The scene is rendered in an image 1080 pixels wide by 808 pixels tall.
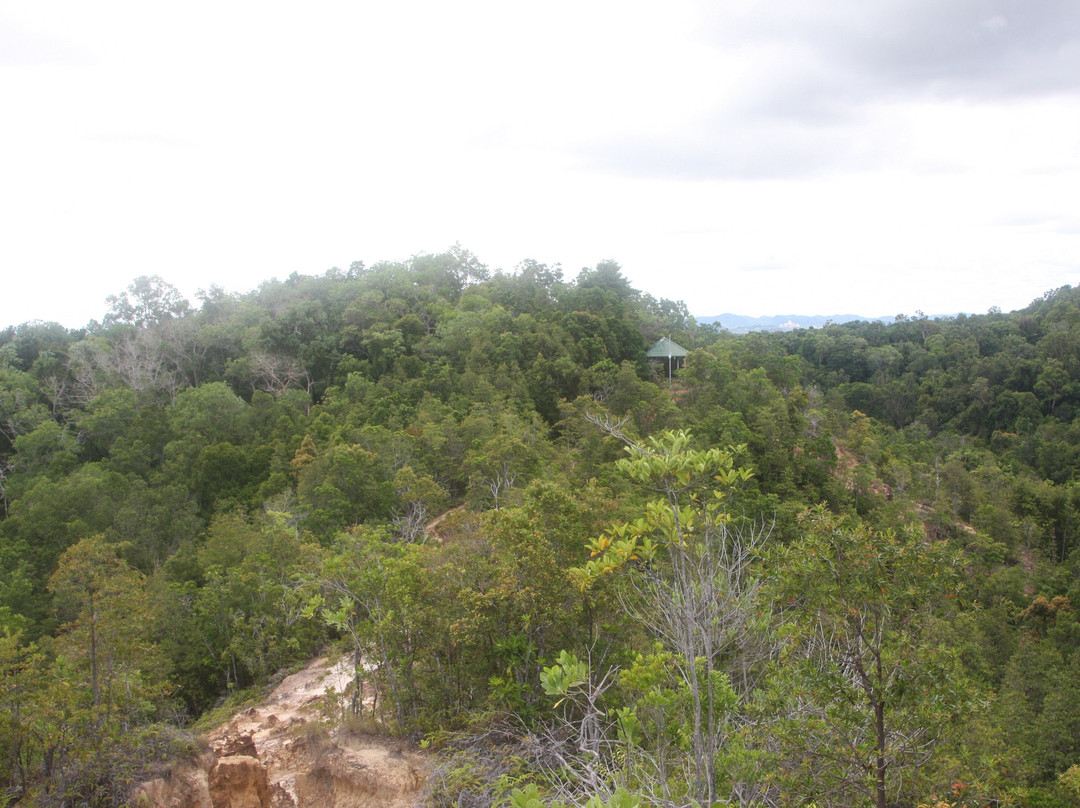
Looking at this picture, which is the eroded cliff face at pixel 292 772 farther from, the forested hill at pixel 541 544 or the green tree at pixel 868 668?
the green tree at pixel 868 668

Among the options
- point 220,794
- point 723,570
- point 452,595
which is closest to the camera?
point 723,570

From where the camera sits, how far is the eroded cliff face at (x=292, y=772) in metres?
8.09

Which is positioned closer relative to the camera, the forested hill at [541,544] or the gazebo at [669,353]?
the forested hill at [541,544]

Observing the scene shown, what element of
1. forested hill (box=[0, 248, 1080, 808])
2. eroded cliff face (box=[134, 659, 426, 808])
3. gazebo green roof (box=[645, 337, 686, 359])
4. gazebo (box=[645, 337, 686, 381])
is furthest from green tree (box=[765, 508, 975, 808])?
gazebo green roof (box=[645, 337, 686, 359])

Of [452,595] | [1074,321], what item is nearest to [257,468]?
[452,595]

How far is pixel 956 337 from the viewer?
56.9 meters

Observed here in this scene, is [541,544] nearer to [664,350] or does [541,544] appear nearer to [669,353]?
[669,353]

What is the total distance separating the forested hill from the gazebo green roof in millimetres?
1535

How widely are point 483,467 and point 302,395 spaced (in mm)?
15185

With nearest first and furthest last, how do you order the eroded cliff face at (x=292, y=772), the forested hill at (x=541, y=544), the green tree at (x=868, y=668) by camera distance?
the green tree at (x=868, y=668)
the forested hill at (x=541, y=544)
the eroded cliff face at (x=292, y=772)

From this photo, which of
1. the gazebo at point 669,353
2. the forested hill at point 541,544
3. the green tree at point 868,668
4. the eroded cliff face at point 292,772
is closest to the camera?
the green tree at point 868,668

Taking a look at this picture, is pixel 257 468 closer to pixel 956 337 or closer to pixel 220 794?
pixel 220 794

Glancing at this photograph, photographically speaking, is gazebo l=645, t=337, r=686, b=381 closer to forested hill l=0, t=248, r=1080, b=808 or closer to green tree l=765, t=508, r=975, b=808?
forested hill l=0, t=248, r=1080, b=808

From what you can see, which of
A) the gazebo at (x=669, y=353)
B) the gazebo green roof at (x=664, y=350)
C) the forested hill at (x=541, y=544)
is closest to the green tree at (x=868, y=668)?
the forested hill at (x=541, y=544)
